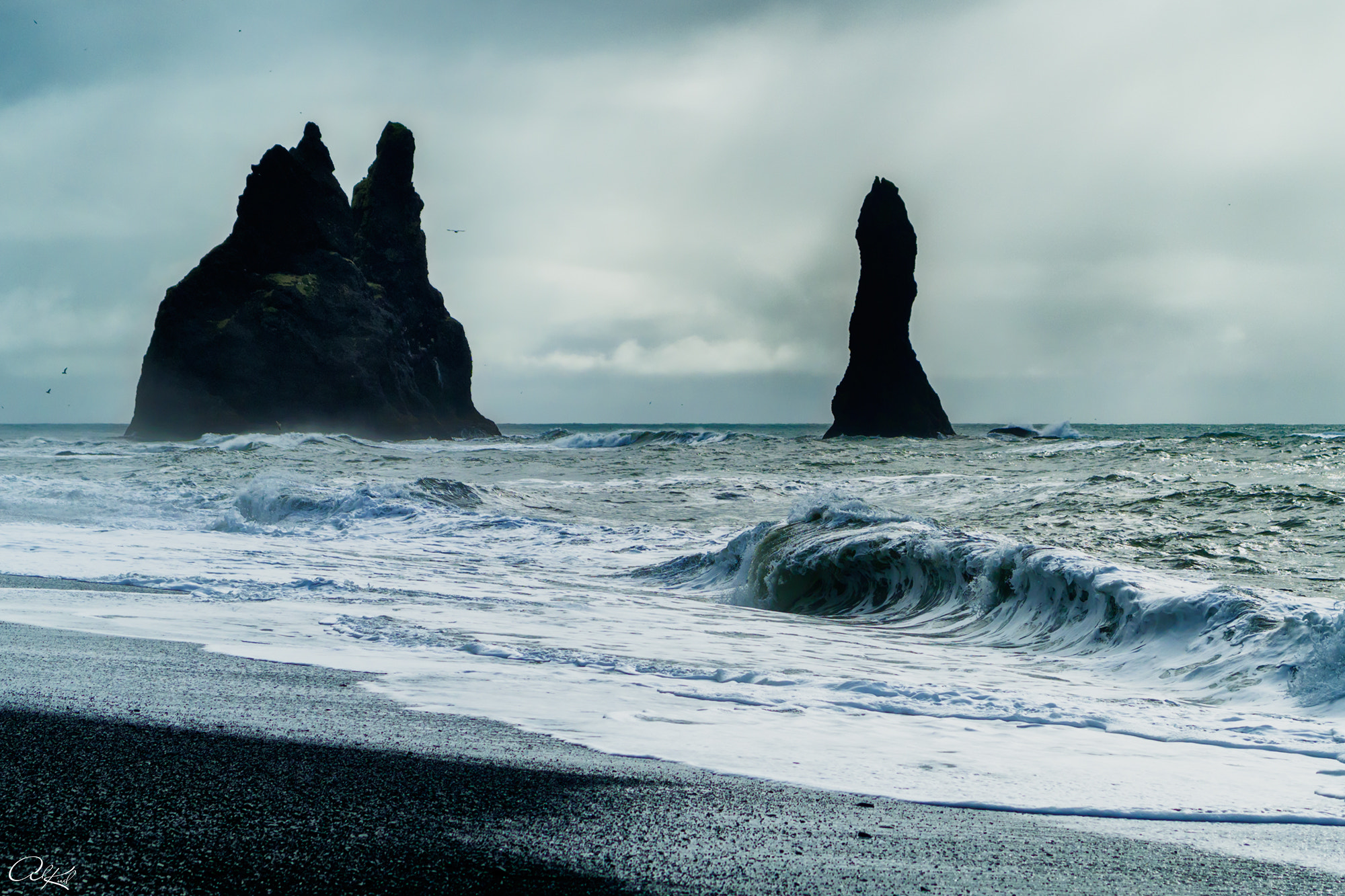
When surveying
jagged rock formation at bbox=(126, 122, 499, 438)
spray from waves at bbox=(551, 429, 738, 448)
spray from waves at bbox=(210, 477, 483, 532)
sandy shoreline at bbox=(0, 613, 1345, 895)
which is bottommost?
spray from waves at bbox=(210, 477, 483, 532)

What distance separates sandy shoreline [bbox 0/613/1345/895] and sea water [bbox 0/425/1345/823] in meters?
0.26

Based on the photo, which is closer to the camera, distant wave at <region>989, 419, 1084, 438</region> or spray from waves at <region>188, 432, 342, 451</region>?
spray from waves at <region>188, 432, 342, 451</region>

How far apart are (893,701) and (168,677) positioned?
2.84 meters

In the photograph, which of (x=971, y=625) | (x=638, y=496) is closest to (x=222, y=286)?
(x=638, y=496)

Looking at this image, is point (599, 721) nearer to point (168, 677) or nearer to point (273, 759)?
point (273, 759)

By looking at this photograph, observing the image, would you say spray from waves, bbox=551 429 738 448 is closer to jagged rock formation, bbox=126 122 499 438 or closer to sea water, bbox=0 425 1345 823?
jagged rock formation, bbox=126 122 499 438

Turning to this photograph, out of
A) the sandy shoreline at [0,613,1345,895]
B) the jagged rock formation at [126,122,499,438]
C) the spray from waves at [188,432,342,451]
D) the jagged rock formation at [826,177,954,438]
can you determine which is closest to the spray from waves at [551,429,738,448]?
the spray from waves at [188,432,342,451]

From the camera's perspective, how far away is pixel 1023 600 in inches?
263

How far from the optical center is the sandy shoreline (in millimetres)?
1720

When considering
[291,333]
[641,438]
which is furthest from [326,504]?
[291,333]

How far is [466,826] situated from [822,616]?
5.73 meters

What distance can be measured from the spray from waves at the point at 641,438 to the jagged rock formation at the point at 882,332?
19059mm

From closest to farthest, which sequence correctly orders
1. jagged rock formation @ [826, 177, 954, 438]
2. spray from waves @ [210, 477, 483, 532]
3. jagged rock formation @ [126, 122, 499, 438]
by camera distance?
spray from waves @ [210, 477, 483, 532] < jagged rock formation @ [126, 122, 499, 438] < jagged rock formation @ [826, 177, 954, 438]

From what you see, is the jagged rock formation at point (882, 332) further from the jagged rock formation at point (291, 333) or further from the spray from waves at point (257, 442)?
the spray from waves at point (257, 442)
